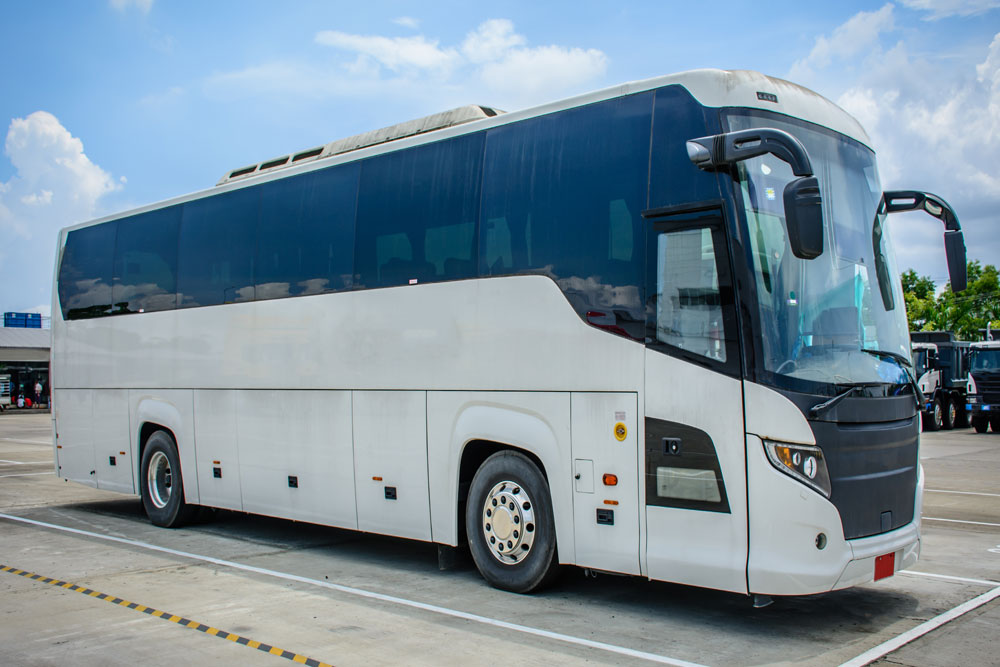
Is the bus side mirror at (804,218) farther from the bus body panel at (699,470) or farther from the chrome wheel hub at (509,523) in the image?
the chrome wheel hub at (509,523)

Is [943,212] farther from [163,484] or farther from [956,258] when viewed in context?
[163,484]

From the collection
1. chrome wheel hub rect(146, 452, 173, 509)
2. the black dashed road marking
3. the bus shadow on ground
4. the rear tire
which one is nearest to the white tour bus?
the bus shadow on ground

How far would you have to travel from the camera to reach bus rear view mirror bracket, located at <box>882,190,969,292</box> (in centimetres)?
707

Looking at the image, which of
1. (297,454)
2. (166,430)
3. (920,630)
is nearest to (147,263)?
(166,430)

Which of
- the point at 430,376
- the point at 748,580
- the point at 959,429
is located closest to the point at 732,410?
the point at 748,580

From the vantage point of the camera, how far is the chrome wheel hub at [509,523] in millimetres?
7434

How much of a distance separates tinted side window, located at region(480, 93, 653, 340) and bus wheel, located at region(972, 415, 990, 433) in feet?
81.2

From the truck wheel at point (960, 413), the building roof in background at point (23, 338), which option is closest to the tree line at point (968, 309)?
the truck wheel at point (960, 413)

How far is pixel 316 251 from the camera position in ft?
31.1

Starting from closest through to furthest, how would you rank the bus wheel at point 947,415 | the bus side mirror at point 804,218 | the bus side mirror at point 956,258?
the bus side mirror at point 804,218, the bus side mirror at point 956,258, the bus wheel at point 947,415

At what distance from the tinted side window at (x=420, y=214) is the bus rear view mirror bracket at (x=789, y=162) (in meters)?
2.42

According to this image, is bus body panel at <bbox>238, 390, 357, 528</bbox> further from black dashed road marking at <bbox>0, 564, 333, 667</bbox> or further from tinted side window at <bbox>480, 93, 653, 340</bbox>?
tinted side window at <bbox>480, 93, 653, 340</bbox>

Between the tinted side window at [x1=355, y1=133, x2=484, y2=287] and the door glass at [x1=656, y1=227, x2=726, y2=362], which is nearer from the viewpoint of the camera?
the door glass at [x1=656, y1=227, x2=726, y2=362]

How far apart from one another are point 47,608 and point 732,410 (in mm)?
5530
